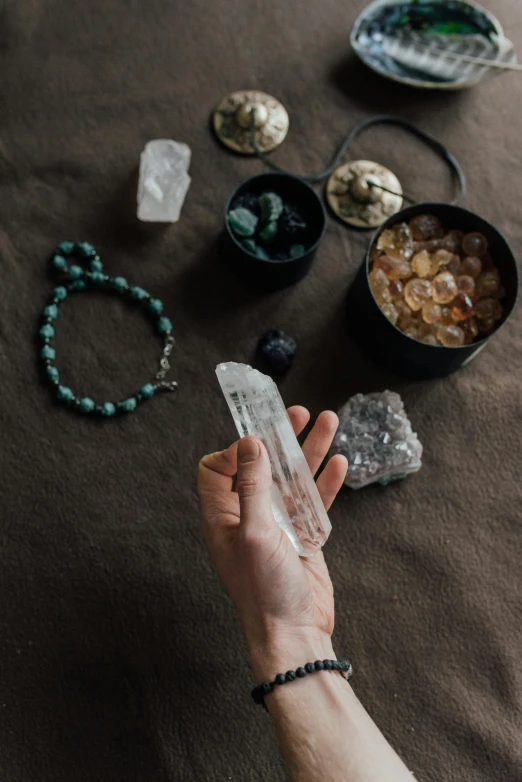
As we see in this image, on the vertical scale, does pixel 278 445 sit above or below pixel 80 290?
→ above

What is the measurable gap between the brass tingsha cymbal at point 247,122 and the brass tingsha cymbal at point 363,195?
0.14m

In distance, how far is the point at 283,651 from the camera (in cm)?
78

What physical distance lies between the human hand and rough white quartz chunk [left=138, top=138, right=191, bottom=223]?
1.63 ft

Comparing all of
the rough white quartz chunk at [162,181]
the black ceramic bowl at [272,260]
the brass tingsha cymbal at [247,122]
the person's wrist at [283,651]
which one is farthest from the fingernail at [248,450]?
A: the brass tingsha cymbal at [247,122]

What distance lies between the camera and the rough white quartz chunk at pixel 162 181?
1184 millimetres

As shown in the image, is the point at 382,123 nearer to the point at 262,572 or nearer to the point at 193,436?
the point at 193,436

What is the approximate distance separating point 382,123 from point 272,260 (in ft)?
1.40

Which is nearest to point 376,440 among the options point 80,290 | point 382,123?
point 80,290

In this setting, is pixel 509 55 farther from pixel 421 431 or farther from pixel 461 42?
pixel 421 431

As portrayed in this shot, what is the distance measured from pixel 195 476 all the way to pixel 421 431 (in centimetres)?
37

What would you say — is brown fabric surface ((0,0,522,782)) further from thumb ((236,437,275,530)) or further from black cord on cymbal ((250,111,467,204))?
thumb ((236,437,275,530))

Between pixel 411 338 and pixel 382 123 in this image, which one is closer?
pixel 411 338

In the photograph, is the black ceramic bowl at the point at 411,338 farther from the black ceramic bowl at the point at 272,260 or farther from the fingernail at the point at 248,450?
the fingernail at the point at 248,450

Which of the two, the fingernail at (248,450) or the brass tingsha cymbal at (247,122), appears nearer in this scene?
the fingernail at (248,450)
